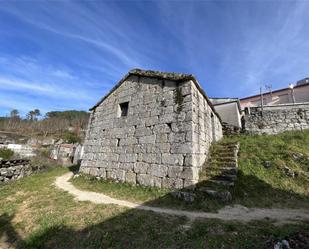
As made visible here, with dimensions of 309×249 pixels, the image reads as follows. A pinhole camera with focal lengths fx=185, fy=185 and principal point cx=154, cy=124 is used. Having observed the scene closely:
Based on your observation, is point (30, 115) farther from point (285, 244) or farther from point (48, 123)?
point (285, 244)

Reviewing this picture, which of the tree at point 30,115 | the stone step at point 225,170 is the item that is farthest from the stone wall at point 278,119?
the tree at point 30,115

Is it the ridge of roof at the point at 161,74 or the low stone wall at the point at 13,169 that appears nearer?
the ridge of roof at the point at 161,74

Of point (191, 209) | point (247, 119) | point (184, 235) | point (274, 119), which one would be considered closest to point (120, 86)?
point (191, 209)

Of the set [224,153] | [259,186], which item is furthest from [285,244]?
[224,153]

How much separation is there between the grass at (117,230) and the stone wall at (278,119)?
9.97 metres

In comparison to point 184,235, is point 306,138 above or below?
above

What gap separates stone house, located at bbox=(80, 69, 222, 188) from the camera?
6.52 metres

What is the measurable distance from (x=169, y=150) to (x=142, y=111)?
2420 mm

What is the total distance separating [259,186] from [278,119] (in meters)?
8.35

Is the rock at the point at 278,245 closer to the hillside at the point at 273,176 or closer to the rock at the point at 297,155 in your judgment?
the hillside at the point at 273,176

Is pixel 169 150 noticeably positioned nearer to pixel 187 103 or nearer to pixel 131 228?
pixel 187 103

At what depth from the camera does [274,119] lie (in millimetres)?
12516

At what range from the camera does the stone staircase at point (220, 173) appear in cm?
556

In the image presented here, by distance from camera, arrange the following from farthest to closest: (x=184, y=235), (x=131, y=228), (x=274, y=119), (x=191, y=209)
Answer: (x=274, y=119), (x=191, y=209), (x=131, y=228), (x=184, y=235)
